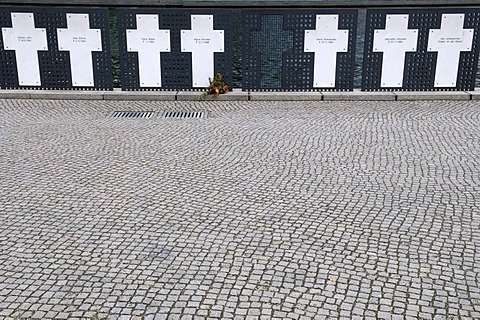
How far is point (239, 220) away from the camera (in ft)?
17.4

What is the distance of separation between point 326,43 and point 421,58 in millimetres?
1919

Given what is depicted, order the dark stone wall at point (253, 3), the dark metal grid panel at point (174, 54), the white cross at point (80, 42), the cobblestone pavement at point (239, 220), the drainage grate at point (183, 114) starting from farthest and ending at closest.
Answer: the dark stone wall at point (253, 3) → the white cross at point (80, 42) → the dark metal grid panel at point (174, 54) → the drainage grate at point (183, 114) → the cobblestone pavement at point (239, 220)

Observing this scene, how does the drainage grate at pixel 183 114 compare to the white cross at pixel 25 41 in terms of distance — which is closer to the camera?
the drainage grate at pixel 183 114

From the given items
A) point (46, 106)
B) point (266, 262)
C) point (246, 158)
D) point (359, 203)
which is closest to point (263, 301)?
point (266, 262)

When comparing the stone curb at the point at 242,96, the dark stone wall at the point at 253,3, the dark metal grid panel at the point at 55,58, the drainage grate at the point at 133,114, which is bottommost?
the drainage grate at the point at 133,114

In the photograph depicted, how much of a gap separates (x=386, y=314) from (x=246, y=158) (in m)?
3.86

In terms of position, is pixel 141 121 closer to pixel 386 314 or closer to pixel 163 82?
pixel 163 82

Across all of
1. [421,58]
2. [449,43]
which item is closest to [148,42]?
[421,58]

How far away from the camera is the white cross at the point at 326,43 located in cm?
1089

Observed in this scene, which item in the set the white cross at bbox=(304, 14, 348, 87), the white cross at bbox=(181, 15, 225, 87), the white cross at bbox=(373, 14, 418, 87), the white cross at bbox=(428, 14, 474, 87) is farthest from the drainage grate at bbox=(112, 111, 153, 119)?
the white cross at bbox=(428, 14, 474, 87)

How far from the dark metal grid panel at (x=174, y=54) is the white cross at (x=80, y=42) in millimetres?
543

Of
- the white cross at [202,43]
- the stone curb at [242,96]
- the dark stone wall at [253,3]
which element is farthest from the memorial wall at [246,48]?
the dark stone wall at [253,3]

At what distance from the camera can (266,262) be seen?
448 centimetres

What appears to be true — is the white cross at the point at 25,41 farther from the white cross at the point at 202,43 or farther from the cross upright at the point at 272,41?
the cross upright at the point at 272,41
